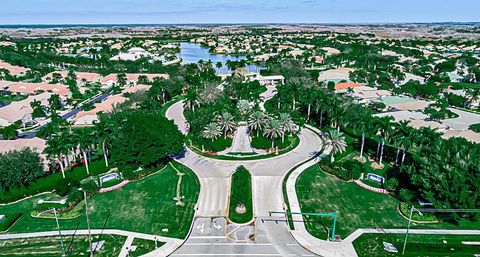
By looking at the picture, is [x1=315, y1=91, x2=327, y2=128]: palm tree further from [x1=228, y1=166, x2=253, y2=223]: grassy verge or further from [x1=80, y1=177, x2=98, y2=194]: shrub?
[x1=80, y1=177, x2=98, y2=194]: shrub

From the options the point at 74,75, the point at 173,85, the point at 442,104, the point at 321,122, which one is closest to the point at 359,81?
the point at 442,104

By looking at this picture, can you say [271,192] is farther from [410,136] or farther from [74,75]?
[74,75]

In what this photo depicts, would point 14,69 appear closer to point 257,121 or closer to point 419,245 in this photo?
point 257,121

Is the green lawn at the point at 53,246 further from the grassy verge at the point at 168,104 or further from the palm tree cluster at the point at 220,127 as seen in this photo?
the grassy verge at the point at 168,104

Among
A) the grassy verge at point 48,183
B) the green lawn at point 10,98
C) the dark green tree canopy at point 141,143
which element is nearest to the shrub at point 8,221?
the grassy verge at point 48,183

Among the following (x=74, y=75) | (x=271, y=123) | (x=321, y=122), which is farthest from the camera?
(x=74, y=75)

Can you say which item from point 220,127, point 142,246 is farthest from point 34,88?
point 142,246
